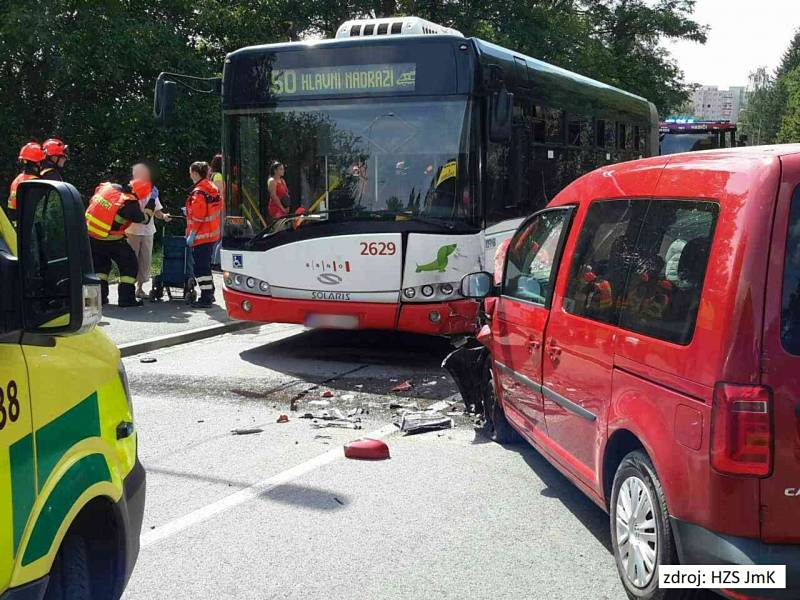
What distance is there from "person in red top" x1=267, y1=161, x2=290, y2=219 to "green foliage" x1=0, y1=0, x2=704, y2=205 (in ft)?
54.4

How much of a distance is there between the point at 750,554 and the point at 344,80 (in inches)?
286

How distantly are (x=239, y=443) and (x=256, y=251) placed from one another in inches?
138

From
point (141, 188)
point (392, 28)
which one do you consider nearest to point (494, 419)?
point (392, 28)

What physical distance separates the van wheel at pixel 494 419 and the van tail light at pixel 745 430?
3.19 meters

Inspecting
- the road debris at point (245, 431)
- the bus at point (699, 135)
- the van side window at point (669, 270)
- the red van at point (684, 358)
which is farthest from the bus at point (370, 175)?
the bus at point (699, 135)

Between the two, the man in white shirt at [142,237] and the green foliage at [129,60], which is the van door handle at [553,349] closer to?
the man in white shirt at [142,237]

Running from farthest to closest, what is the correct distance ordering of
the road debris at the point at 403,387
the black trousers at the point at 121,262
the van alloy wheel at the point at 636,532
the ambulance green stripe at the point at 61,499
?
1. the black trousers at the point at 121,262
2. the road debris at the point at 403,387
3. the van alloy wheel at the point at 636,532
4. the ambulance green stripe at the point at 61,499

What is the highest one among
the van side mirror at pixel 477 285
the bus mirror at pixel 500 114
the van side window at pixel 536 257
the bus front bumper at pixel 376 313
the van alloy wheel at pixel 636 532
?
the bus mirror at pixel 500 114

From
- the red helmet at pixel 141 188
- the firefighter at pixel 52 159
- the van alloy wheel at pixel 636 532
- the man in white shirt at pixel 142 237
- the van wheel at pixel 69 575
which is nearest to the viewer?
the van wheel at pixel 69 575

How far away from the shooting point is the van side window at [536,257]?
17.3 ft

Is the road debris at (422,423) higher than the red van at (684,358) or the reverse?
the reverse

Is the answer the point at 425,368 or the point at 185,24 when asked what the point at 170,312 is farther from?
the point at 185,24

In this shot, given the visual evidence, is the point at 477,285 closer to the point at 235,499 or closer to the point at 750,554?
the point at 235,499

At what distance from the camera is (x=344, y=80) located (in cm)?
970
